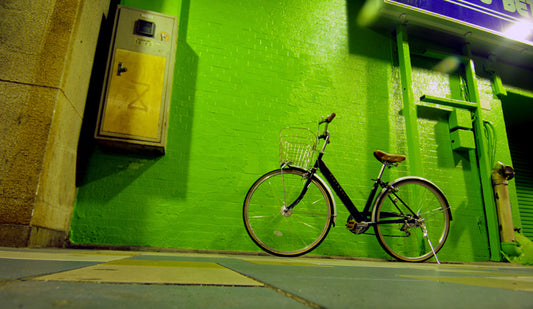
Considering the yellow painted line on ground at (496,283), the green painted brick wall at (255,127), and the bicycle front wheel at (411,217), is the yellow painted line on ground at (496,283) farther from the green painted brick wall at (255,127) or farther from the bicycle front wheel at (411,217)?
the green painted brick wall at (255,127)

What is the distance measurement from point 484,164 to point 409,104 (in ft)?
4.25

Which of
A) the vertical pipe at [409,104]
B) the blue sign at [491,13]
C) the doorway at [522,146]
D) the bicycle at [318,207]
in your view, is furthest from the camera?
the doorway at [522,146]

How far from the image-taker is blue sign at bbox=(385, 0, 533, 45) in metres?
3.91

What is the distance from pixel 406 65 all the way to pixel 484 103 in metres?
1.41

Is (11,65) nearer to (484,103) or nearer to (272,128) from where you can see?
(272,128)

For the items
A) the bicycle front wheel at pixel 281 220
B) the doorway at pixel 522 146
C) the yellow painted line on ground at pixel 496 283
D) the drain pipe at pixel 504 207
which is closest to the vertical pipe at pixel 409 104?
the drain pipe at pixel 504 207

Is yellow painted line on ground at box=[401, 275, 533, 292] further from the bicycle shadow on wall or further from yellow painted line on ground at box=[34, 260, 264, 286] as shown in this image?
the bicycle shadow on wall

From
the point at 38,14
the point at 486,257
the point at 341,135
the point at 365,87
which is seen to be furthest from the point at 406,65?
the point at 38,14

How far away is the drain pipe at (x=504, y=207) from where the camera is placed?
362 cm

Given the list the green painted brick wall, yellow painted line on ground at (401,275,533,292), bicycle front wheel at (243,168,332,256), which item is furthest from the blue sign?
yellow painted line on ground at (401,275,533,292)

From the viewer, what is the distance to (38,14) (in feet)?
7.23

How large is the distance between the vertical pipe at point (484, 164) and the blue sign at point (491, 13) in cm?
40

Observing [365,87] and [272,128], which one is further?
[365,87]

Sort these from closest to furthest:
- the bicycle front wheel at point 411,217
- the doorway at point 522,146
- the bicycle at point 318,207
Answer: the bicycle at point 318,207 → the bicycle front wheel at point 411,217 → the doorway at point 522,146
